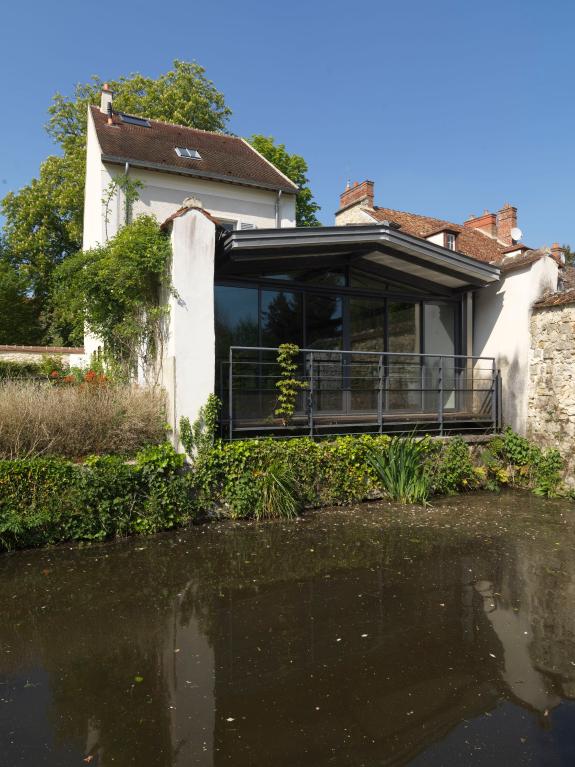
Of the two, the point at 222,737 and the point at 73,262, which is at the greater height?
the point at 73,262

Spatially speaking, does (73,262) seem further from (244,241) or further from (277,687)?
(277,687)

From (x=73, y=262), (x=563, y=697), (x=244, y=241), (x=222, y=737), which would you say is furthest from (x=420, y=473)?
(x=73, y=262)

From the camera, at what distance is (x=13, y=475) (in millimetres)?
6473

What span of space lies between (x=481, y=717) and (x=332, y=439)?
601cm

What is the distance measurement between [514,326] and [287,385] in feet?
17.2

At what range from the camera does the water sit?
312 cm

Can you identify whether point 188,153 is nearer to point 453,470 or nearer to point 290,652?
point 453,470

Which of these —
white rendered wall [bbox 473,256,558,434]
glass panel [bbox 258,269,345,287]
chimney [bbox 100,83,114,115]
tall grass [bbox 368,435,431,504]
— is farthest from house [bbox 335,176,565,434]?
chimney [bbox 100,83,114,115]

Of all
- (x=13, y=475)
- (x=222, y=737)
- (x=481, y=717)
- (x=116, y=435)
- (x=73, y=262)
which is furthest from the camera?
(x=73, y=262)

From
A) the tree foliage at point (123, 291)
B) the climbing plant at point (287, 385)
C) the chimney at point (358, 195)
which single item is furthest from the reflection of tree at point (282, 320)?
the chimney at point (358, 195)

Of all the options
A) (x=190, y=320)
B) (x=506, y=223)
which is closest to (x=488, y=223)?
(x=506, y=223)

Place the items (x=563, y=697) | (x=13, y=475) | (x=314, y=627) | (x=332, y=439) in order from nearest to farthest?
(x=563, y=697)
(x=314, y=627)
(x=13, y=475)
(x=332, y=439)

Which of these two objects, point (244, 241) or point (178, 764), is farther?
point (244, 241)

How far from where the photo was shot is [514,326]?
11148mm
